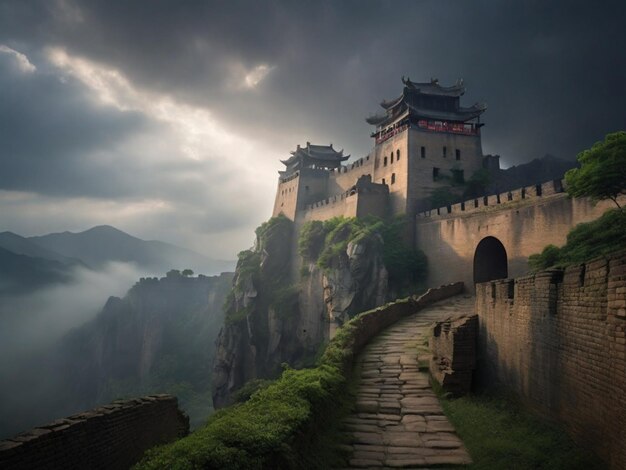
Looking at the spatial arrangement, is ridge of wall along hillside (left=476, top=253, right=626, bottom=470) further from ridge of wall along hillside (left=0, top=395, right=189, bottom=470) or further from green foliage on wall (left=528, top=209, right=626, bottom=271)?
ridge of wall along hillside (left=0, top=395, right=189, bottom=470)

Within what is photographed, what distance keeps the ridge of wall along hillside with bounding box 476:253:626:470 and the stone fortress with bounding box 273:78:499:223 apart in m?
24.4

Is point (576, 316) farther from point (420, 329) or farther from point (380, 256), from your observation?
point (380, 256)

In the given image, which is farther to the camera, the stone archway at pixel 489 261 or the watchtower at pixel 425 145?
the watchtower at pixel 425 145

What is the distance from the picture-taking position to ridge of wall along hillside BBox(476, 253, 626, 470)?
189 inches

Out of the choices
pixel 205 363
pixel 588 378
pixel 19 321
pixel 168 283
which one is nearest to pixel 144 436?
pixel 588 378

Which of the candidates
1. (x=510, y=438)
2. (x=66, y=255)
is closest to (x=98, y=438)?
(x=510, y=438)

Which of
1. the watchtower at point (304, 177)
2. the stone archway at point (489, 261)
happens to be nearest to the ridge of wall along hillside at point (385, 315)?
the stone archway at point (489, 261)

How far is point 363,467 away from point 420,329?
30.1 ft

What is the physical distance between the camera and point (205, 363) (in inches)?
2500

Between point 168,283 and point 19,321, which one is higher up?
point 168,283

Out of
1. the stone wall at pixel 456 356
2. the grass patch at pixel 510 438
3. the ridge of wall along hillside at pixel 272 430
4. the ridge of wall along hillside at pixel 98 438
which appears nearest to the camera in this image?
the ridge of wall along hillside at pixel 272 430

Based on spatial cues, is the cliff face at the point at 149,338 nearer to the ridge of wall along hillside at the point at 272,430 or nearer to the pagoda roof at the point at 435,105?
the pagoda roof at the point at 435,105

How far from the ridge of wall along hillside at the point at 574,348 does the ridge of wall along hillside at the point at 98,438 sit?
7.03 m

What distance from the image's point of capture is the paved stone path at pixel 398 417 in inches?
250
